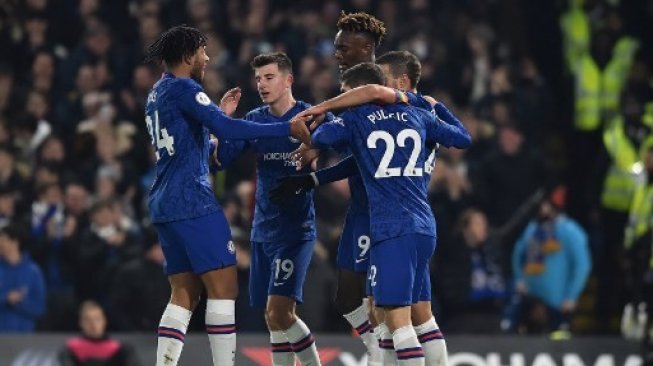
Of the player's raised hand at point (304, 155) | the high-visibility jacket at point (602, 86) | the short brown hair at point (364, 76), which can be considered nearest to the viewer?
the short brown hair at point (364, 76)

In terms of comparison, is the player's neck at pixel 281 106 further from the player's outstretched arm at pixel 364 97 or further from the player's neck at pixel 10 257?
the player's neck at pixel 10 257

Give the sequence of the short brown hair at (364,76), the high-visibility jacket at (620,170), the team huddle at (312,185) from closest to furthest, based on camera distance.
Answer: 1. the team huddle at (312,185)
2. the short brown hair at (364,76)
3. the high-visibility jacket at (620,170)

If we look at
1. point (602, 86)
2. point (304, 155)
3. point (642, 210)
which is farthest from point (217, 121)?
point (602, 86)

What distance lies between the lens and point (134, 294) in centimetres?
1673

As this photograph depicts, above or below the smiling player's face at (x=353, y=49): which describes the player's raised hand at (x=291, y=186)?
below

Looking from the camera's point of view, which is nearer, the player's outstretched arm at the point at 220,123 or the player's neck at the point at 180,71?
the player's outstretched arm at the point at 220,123

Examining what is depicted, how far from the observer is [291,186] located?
11820 millimetres

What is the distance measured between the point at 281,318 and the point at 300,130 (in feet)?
4.81

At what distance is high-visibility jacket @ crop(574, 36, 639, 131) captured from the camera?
19906mm

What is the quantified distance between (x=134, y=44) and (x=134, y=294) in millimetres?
5010

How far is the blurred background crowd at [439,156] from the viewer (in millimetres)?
17094

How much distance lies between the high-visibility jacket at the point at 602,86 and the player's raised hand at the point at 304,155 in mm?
8411

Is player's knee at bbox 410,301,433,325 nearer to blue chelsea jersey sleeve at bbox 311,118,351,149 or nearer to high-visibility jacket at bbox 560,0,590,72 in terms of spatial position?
blue chelsea jersey sleeve at bbox 311,118,351,149

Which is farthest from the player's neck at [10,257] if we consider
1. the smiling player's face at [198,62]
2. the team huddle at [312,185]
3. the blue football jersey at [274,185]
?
the smiling player's face at [198,62]
